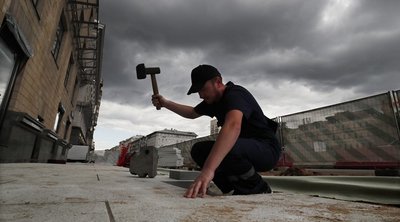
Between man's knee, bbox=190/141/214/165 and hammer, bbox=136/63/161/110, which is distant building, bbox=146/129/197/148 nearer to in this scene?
hammer, bbox=136/63/161/110

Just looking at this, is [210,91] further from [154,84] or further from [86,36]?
[86,36]

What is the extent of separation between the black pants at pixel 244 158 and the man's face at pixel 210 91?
456 mm

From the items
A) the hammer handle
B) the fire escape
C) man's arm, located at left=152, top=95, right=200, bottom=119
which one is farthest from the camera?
the fire escape

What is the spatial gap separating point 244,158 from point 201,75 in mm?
795

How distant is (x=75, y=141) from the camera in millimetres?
20484

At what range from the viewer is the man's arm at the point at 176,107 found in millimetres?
2705

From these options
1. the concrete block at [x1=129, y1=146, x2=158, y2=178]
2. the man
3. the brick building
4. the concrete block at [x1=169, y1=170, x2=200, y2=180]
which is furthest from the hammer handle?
the brick building

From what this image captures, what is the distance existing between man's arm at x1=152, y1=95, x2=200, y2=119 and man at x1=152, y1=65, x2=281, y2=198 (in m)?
0.52

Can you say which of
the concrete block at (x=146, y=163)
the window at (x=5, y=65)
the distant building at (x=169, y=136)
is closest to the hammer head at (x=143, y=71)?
the concrete block at (x=146, y=163)

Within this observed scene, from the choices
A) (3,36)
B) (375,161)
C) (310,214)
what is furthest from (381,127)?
(3,36)

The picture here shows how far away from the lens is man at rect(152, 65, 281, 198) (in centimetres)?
159

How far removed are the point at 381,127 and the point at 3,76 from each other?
8.87 metres

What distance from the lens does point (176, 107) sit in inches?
112

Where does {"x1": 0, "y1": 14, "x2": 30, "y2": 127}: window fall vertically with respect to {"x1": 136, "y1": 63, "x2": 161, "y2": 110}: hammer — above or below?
above
